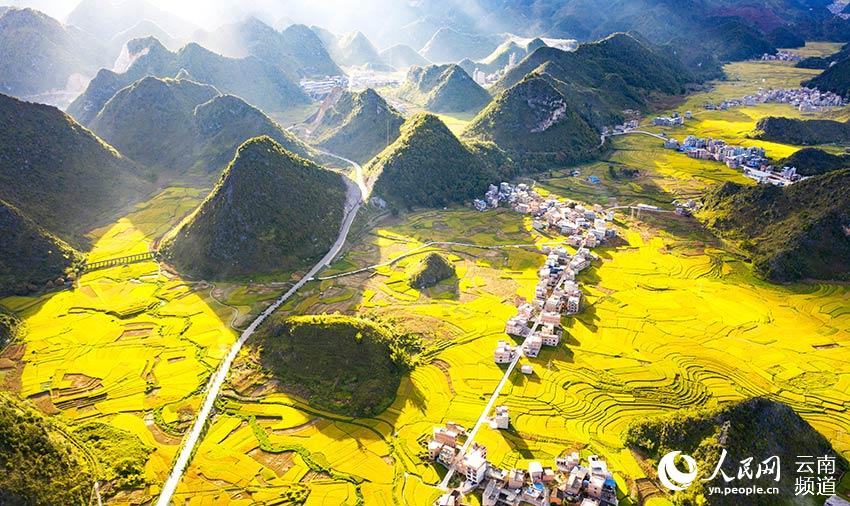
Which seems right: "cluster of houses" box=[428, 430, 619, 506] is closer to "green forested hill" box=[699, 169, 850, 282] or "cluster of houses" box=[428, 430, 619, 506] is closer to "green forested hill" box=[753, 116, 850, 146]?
"green forested hill" box=[699, 169, 850, 282]

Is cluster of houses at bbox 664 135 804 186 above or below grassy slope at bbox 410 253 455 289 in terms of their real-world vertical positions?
above

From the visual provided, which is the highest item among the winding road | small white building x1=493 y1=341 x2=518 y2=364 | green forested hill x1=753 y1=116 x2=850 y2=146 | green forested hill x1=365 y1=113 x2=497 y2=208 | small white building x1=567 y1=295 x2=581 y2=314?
green forested hill x1=753 y1=116 x2=850 y2=146

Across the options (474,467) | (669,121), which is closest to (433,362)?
(474,467)

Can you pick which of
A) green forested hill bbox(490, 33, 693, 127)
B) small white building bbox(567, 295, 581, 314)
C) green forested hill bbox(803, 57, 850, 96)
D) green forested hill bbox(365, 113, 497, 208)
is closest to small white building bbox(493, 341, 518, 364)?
small white building bbox(567, 295, 581, 314)

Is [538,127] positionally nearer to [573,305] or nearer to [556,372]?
[573,305]

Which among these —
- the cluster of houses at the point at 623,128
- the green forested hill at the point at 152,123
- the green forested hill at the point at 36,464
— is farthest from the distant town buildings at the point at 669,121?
the green forested hill at the point at 36,464

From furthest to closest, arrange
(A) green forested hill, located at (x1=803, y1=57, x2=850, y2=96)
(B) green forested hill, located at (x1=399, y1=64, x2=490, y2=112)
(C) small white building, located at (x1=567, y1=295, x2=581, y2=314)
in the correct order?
(B) green forested hill, located at (x1=399, y1=64, x2=490, y2=112), (A) green forested hill, located at (x1=803, y1=57, x2=850, y2=96), (C) small white building, located at (x1=567, y1=295, x2=581, y2=314)

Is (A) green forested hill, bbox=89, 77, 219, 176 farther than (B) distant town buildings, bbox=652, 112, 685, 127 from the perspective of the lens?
No
